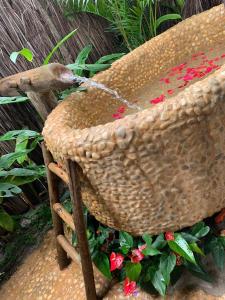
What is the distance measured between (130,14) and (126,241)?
186 centimetres

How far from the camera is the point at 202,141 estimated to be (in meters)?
1.30

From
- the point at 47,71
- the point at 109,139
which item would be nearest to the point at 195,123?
the point at 109,139

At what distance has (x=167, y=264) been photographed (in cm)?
152

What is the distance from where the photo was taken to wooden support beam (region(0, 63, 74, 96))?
72.5 inches

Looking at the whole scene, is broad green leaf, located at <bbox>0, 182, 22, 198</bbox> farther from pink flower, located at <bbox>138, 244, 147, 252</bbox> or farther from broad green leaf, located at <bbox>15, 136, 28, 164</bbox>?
pink flower, located at <bbox>138, 244, 147, 252</bbox>

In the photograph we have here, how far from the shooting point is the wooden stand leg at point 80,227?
147 centimetres

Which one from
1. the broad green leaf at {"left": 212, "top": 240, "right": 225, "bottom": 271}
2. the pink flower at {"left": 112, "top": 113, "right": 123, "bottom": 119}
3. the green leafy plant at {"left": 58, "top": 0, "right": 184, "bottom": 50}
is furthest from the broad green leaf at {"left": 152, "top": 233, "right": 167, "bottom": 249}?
the green leafy plant at {"left": 58, "top": 0, "right": 184, "bottom": 50}

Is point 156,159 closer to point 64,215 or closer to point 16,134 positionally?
point 64,215

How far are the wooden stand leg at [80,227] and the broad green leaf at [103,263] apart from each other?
0.28ft

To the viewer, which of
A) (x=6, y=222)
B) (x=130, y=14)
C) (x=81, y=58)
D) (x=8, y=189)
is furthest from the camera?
(x=130, y=14)

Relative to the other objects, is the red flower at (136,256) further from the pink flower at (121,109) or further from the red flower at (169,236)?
the pink flower at (121,109)

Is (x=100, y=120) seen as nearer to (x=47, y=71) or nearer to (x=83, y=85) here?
(x=83, y=85)

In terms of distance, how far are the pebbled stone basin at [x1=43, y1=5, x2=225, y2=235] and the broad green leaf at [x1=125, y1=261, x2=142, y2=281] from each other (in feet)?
0.48

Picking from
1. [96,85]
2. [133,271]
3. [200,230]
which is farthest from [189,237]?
[96,85]
